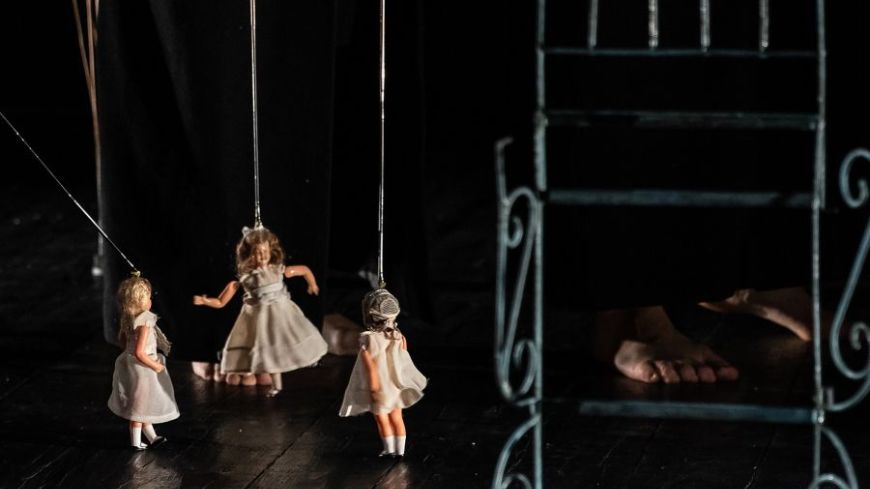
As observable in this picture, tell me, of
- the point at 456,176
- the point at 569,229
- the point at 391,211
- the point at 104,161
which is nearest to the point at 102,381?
the point at 104,161

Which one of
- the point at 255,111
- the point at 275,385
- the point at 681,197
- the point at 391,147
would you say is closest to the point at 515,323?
the point at 681,197

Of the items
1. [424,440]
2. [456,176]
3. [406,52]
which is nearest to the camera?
[424,440]

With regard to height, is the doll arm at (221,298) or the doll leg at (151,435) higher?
the doll arm at (221,298)

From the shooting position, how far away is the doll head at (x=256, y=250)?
319 cm

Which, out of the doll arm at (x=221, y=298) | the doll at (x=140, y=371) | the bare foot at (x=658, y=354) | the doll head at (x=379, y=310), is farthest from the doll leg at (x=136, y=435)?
the bare foot at (x=658, y=354)

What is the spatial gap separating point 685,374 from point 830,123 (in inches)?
24.7

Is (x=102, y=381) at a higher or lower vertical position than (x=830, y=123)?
lower

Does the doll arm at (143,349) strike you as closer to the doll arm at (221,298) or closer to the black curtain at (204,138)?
the doll arm at (221,298)

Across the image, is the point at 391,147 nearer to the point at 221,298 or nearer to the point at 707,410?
the point at 221,298

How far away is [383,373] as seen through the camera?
3.00 meters

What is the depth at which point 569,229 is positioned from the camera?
354 cm

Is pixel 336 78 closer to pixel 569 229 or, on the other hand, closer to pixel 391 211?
pixel 391 211

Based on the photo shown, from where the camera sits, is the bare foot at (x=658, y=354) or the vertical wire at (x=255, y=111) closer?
the vertical wire at (x=255, y=111)

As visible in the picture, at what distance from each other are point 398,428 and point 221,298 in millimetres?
433
